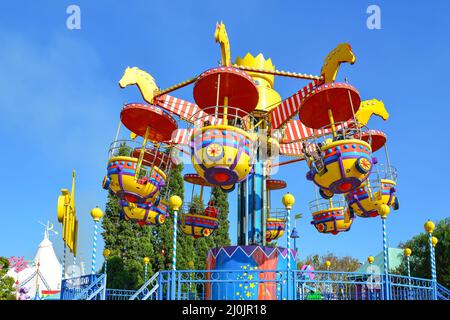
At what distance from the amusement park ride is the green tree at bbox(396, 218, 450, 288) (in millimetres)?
14675

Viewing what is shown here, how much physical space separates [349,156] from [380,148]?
3740 millimetres

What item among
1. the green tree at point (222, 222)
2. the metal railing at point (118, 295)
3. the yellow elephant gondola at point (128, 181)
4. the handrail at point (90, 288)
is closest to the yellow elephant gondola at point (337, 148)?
the yellow elephant gondola at point (128, 181)

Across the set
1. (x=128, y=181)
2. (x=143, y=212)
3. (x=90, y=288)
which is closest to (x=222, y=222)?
(x=143, y=212)

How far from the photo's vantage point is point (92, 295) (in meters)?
9.41

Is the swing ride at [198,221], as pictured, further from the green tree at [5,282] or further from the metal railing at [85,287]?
the green tree at [5,282]

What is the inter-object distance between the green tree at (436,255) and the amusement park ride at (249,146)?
1467 cm

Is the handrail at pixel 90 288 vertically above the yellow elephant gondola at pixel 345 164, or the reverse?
the yellow elephant gondola at pixel 345 164

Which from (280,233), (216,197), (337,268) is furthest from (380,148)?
(337,268)

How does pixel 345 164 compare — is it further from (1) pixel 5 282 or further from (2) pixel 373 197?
(1) pixel 5 282

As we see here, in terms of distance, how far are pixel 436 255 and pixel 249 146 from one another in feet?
69.9

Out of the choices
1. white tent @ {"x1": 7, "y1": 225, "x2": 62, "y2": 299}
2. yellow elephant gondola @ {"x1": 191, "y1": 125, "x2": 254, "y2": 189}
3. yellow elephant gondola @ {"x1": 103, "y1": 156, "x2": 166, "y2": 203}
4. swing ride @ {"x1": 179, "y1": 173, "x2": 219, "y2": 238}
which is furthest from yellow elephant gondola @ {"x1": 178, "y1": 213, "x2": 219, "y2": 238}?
white tent @ {"x1": 7, "y1": 225, "x2": 62, "y2": 299}

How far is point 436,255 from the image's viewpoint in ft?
85.3

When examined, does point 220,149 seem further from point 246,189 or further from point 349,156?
point 246,189

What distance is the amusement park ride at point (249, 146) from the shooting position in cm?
900
